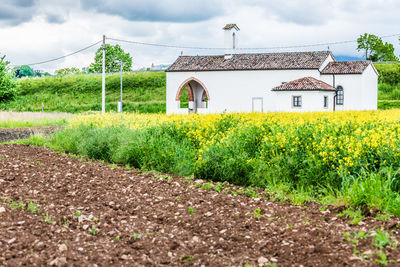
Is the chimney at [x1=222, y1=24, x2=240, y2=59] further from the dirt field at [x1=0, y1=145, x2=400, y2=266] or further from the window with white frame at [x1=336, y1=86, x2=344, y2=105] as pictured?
the dirt field at [x1=0, y1=145, x2=400, y2=266]

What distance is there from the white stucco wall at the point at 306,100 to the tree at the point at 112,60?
4767cm

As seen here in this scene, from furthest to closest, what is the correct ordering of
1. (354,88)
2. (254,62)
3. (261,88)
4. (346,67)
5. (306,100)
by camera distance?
(254,62), (261,88), (346,67), (354,88), (306,100)

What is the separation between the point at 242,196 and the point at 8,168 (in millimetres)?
5747

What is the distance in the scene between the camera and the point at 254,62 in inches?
1522

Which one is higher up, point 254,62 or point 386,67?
point 386,67

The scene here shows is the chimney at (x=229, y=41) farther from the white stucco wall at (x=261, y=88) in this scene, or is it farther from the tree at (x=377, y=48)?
the tree at (x=377, y=48)

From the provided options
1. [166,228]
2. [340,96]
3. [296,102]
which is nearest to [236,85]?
[296,102]

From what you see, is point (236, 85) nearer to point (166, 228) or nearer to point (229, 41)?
point (229, 41)

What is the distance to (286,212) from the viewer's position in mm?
6625

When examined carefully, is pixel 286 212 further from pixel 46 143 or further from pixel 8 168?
pixel 46 143

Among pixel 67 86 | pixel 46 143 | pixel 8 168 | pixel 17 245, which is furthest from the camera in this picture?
pixel 67 86

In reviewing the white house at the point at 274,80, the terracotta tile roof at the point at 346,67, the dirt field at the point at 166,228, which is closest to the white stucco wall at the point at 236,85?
the white house at the point at 274,80

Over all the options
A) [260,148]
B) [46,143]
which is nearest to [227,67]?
[46,143]

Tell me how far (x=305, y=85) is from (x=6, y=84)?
2081 cm
